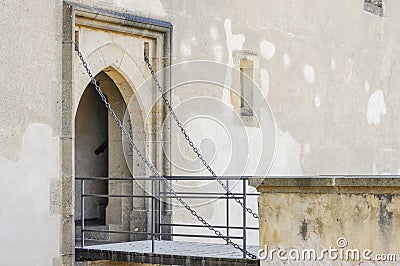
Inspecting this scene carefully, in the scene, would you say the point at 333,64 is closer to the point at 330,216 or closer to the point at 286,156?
the point at 286,156

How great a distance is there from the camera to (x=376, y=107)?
46.8 ft

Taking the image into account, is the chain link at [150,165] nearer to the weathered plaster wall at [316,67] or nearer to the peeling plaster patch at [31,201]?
the peeling plaster patch at [31,201]

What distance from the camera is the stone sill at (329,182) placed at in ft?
22.0

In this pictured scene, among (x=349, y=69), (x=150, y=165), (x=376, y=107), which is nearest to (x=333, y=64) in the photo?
(x=349, y=69)

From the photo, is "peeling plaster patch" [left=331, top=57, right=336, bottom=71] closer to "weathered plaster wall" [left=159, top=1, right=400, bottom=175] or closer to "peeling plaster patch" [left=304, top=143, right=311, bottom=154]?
"weathered plaster wall" [left=159, top=1, right=400, bottom=175]

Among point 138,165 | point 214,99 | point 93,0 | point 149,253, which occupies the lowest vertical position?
point 149,253

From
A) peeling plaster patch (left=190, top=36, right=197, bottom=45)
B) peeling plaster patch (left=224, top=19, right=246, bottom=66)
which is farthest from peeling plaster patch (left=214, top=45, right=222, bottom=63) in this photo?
peeling plaster patch (left=190, top=36, right=197, bottom=45)

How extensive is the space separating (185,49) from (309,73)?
2.85m

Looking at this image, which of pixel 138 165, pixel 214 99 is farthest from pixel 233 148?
pixel 138 165

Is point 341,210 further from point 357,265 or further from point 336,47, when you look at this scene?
point 336,47

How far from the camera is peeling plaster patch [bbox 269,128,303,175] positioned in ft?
39.0

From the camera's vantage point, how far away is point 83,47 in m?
9.06

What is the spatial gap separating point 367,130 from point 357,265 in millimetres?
7294

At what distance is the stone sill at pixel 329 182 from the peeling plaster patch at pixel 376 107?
23.2ft
